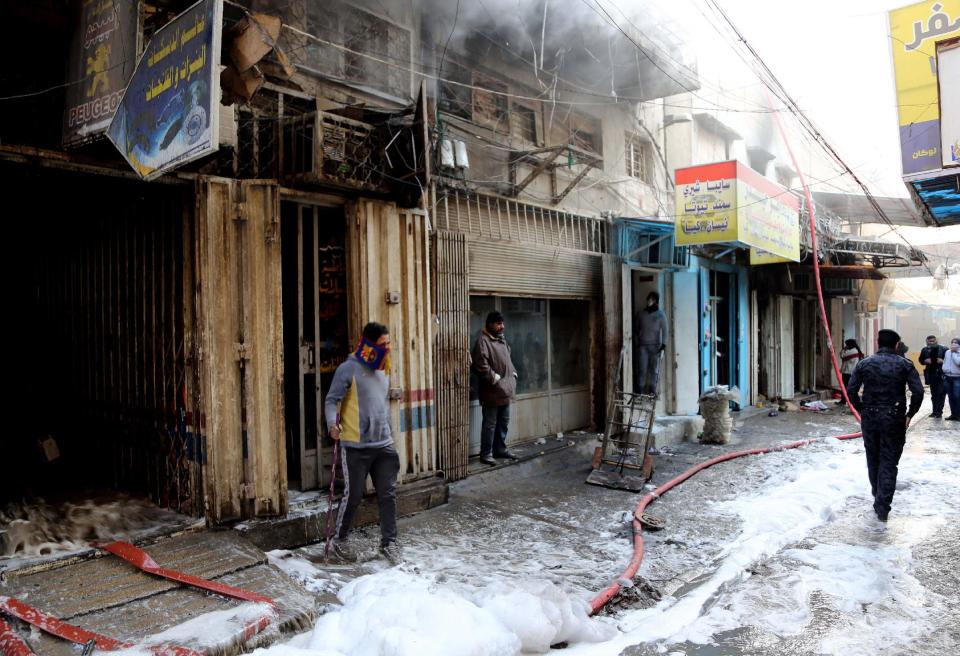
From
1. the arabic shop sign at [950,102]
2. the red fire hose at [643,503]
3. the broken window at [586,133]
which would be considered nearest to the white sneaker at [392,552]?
the red fire hose at [643,503]

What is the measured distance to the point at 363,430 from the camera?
5.57m

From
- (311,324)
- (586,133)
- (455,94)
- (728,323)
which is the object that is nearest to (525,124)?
(455,94)

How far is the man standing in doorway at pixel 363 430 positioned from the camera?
18.2ft

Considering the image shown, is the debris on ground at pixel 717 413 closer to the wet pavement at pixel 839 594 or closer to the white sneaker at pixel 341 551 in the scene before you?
the wet pavement at pixel 839 594

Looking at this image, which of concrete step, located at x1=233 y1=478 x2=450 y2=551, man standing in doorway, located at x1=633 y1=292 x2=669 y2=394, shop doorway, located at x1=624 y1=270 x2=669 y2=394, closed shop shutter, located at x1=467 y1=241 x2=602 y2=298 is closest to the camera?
concrete step, located at x1=233 y1=478 x2=450 y2=551

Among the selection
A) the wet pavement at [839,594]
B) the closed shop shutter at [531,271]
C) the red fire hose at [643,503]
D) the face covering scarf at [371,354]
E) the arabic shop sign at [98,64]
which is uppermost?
the arabic shop sign at [98,64]

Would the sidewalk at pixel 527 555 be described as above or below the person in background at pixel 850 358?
below

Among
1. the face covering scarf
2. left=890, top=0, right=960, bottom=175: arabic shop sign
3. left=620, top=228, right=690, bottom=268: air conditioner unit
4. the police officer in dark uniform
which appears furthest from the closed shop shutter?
left=890, top=0, right=960, bottom=175: arabic shop sign

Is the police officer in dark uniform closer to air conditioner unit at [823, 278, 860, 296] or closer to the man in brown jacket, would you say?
the man in brown jacket

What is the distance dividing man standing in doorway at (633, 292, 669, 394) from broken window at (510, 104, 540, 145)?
3.68 m

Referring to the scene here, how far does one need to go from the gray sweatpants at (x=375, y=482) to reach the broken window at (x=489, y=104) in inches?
237

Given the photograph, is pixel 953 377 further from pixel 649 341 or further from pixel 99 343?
pixel 99 343

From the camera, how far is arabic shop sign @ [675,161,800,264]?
10250 millimetres

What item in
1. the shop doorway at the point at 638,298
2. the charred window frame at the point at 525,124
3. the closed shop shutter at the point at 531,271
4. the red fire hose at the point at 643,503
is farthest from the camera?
the shop doorway at the point at 638,298
